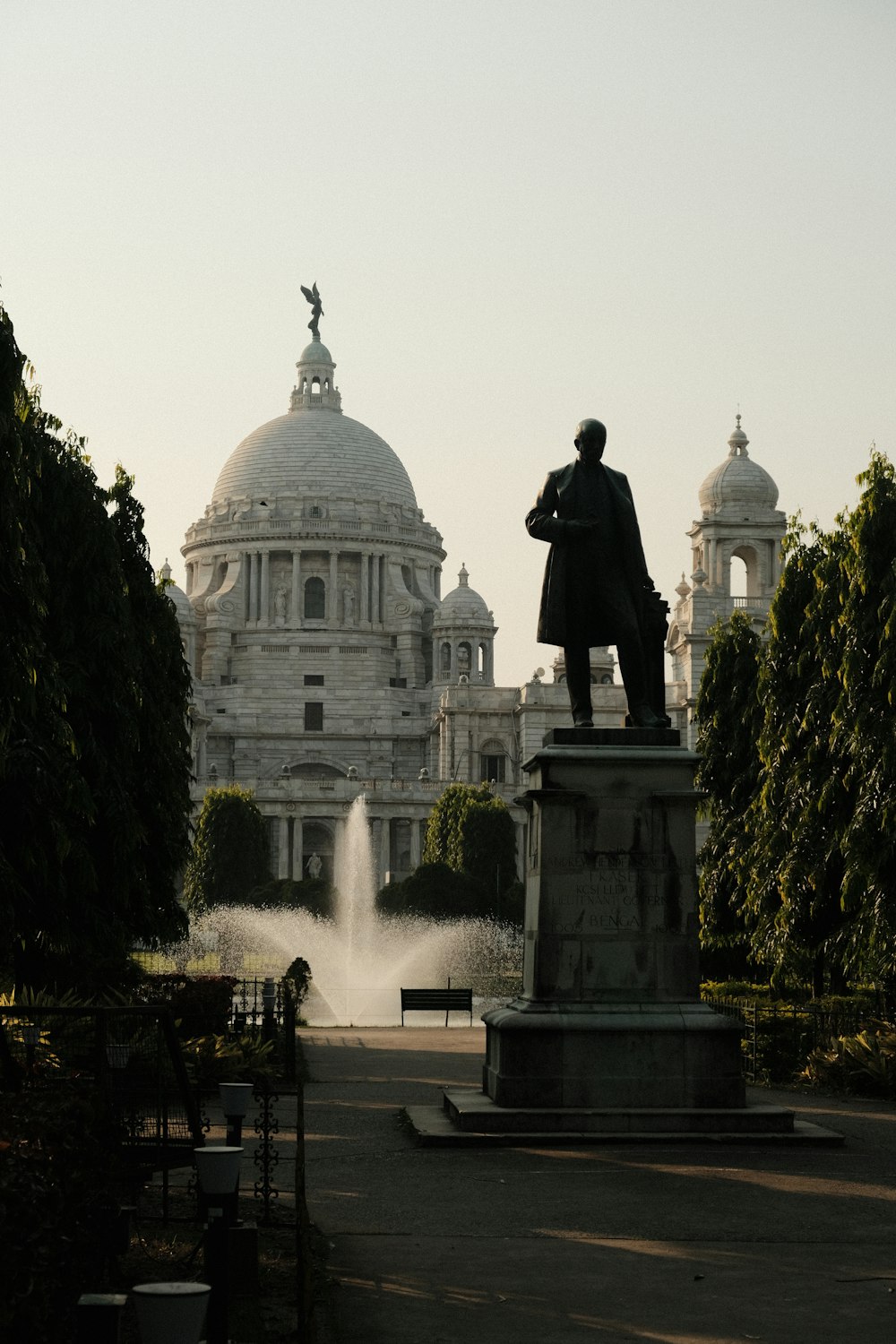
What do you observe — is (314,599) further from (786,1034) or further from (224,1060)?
(224,1060)

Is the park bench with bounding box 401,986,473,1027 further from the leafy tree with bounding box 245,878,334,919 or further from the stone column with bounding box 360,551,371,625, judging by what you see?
the stone column with bounding box 360,551,371,625

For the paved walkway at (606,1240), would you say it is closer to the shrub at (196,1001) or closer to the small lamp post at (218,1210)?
the small lamp post at (218,1210)

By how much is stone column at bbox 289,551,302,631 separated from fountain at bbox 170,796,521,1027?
59.1 metres

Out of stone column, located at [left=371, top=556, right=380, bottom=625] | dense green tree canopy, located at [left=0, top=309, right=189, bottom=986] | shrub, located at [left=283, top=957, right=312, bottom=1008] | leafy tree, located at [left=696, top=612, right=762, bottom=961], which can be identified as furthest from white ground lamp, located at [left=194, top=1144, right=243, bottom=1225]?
stone column, located at [left=371, top=556, right=380, bottom=625]

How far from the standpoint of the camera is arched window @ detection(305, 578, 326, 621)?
152 meters

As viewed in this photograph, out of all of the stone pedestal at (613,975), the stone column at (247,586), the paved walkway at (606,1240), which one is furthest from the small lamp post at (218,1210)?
the stone column at (247,586)

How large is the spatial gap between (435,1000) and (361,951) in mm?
28164

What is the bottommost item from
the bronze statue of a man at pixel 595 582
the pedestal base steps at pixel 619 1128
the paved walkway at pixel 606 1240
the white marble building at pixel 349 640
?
the paved walkway at pixel 606 1240

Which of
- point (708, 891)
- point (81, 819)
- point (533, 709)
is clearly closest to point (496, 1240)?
point (81, 819)

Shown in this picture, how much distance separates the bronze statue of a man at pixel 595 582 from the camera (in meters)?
18.9

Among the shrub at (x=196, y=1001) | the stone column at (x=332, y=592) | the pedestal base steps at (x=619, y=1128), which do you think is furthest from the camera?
the stone column at (x=332, y=592)

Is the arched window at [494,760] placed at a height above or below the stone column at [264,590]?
below

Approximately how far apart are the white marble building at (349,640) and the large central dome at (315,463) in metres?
0.17

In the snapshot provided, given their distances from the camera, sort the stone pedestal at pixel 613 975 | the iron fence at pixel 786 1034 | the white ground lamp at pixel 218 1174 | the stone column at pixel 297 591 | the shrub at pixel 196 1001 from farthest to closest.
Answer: the stone column at pixel 297 591
the iron fence at pixel 786 1034
the shrub at pixel 196 1001
the stone pedestal at pixel 613 975
the white ground lamp at pixel 218 1174
